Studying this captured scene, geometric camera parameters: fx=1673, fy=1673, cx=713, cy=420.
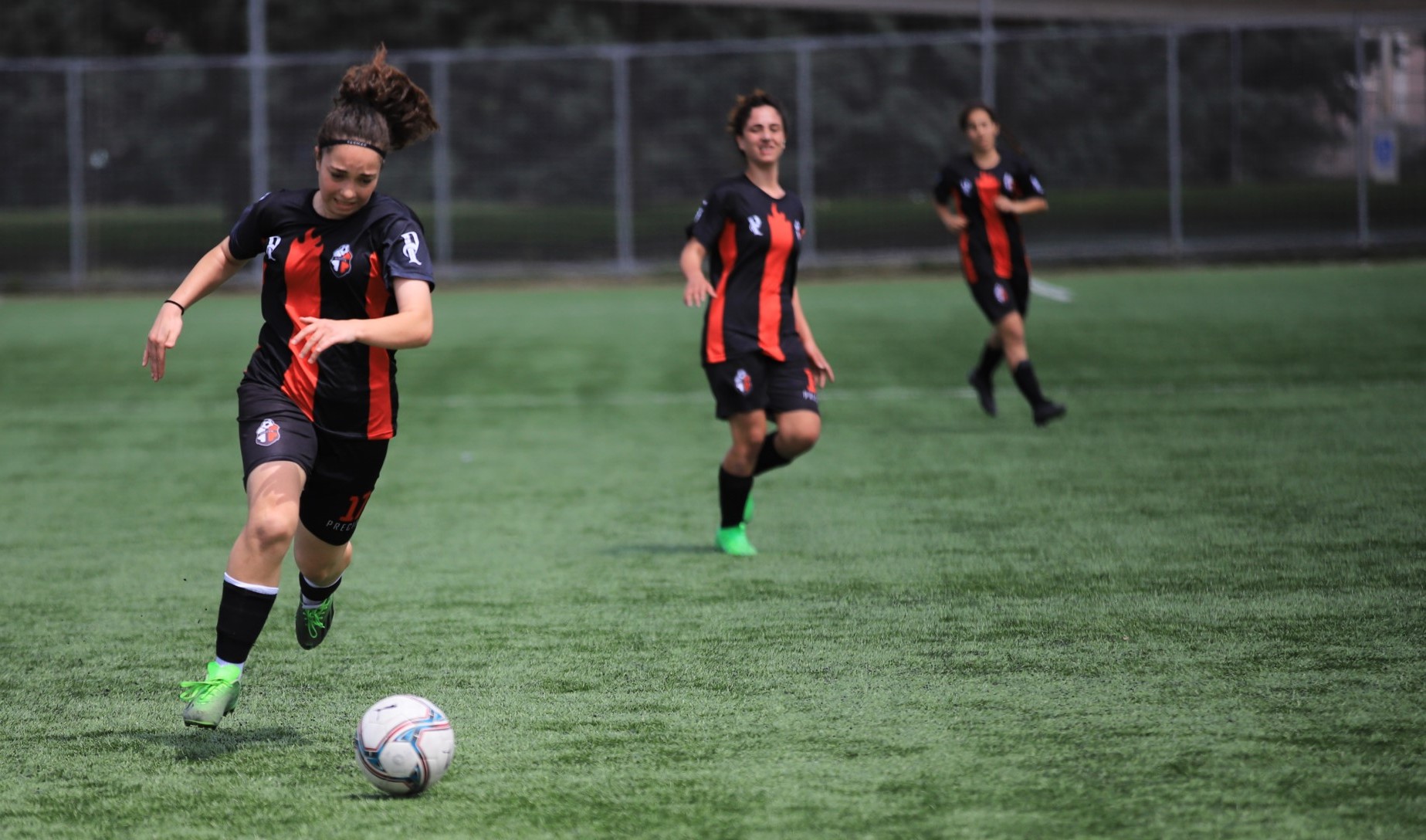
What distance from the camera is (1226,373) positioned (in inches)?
496

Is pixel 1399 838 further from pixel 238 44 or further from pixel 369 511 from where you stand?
pixel 238 44

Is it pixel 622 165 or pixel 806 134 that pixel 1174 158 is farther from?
pixel 622 165

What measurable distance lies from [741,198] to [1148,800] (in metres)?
3.93

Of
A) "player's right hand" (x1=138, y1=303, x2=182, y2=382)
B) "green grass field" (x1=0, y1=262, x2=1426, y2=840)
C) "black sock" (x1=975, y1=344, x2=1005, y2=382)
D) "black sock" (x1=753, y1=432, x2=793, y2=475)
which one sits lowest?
"green grass field" (x1=0, y1=262, x2=1426, y2=840)

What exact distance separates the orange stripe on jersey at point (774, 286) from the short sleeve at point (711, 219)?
0.20m

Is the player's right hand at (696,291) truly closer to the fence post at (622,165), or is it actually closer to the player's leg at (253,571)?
the player's leg at (253,571)

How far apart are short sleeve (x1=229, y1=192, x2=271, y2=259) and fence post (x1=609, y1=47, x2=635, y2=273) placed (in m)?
17.3

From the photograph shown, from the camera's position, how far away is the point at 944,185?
11.1 m

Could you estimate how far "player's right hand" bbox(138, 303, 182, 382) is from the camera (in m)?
4.46

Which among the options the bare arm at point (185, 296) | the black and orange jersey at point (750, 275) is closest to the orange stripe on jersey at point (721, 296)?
the black and orange jersey at point (750, 275)

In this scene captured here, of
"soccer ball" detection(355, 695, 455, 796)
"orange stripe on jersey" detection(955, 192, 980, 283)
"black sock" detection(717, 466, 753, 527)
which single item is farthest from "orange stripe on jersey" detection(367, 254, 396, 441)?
"orange stripe on jersey" detection(955, 192, 980, 283)

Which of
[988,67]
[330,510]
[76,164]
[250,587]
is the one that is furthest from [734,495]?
[76,164]

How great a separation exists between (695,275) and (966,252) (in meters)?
4.52

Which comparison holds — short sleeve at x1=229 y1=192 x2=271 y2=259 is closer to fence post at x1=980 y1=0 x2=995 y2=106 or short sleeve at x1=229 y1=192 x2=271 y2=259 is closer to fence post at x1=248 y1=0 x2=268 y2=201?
fence post at x1=980 y1=0 x2=995 y2=106
